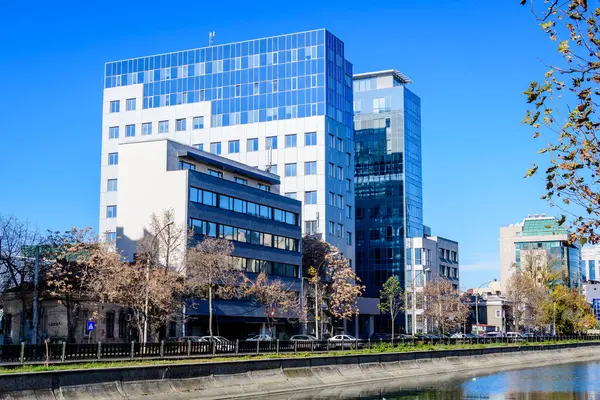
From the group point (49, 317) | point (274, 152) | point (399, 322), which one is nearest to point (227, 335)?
point (49, 317)

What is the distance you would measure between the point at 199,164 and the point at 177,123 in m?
31.3

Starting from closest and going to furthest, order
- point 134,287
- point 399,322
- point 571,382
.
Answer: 1. point 571,382
2. point 134,287
3. point 399,322

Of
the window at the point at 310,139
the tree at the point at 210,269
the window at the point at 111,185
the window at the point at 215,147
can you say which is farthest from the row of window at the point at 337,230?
the tree at the point at 210,269

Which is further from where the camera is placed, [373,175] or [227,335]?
[373,175]

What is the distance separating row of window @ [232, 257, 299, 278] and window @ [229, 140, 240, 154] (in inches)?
1058

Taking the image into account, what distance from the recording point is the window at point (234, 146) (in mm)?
126938

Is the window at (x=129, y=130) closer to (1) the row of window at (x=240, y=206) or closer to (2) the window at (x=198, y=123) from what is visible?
(2) the window at (x=198, y=123)

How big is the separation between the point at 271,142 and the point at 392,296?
33739 mm

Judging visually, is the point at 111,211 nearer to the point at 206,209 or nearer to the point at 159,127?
the point at 159,127

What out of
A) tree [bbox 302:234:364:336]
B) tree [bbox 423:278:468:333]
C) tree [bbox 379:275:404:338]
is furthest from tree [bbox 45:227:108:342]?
tree [bbox 423:278:468:333]

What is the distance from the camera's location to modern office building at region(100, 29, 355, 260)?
12212 centimetres

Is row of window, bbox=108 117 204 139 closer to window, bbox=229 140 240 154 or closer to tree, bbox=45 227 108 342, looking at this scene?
window, bbox=229 140 240 154

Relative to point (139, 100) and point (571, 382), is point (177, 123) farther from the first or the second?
point (571, 382)

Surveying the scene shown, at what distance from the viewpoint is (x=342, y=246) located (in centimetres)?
12544
